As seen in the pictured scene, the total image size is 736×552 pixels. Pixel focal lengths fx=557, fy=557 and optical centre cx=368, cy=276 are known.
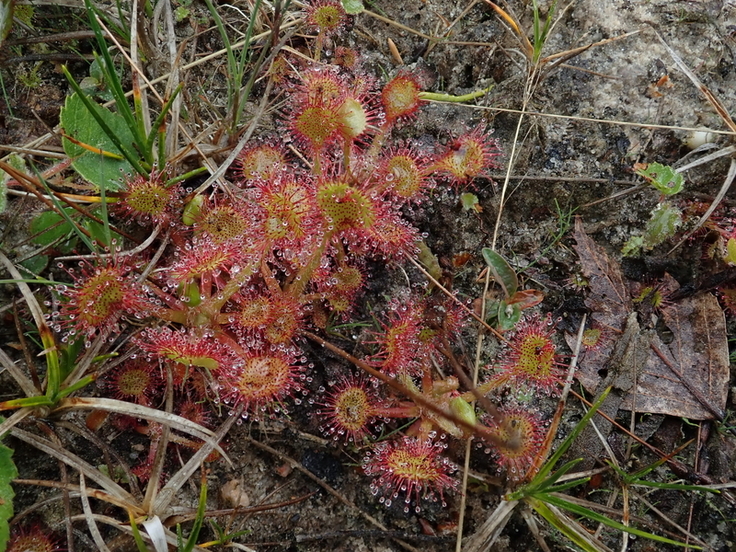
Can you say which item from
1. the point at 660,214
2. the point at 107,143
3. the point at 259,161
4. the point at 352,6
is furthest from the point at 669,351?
the point at 107,143

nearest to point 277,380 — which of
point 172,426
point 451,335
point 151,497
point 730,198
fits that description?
point 172,426

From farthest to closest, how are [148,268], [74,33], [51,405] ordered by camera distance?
[74,33], [148,268], [51,405]

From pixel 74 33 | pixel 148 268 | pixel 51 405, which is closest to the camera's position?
pixel 51 405

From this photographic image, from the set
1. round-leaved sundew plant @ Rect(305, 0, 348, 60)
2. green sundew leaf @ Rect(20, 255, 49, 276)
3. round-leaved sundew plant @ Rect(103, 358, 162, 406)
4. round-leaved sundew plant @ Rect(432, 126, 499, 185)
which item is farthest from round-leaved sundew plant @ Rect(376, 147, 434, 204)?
green sundew leaf @ Rect(20, 255, 49, 276)

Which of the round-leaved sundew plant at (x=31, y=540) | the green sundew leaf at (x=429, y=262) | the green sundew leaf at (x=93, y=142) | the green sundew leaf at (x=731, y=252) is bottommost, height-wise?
the round-leaved sundew plant at (x=31, y=540)

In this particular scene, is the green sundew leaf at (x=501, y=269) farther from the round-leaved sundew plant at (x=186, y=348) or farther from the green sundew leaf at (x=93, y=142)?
the green sundew leaf at (x=93, y=142)

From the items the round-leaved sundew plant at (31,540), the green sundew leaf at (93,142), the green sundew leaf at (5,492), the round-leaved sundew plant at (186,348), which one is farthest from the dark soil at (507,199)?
the round-leaved sundew plant at (186,348)

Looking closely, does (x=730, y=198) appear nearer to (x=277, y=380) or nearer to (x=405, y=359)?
(x=405, y=359)
